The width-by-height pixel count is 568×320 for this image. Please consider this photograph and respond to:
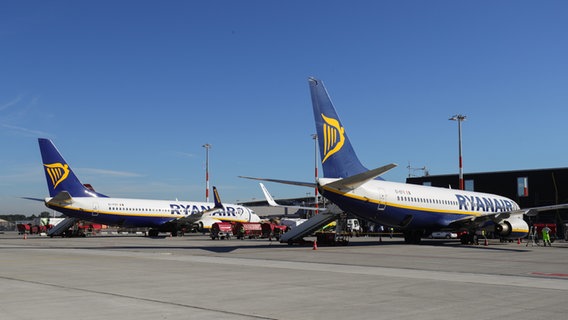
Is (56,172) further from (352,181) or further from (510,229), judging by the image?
(510,229)

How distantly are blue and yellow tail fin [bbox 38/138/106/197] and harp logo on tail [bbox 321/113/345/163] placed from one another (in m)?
28.9

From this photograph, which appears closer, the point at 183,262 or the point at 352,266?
the point at 352,266

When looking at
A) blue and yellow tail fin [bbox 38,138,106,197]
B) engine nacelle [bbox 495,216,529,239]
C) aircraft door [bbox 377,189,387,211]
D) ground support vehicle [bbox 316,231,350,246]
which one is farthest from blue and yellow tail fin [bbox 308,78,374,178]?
blue and yellow tail fin [bbox 38,138,106,197]

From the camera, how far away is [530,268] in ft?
61.7

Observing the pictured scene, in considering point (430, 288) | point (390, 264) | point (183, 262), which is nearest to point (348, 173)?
point (390, 264)

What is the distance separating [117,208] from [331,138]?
30.9m

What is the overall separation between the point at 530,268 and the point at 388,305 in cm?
1089

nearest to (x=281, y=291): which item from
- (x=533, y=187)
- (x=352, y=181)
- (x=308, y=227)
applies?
(x=352, y=181)

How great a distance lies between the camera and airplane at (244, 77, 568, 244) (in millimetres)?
29531

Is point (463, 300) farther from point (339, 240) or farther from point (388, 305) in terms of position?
point (339, 240)

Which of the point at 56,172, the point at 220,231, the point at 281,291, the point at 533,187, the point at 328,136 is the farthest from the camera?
the point at 533,187

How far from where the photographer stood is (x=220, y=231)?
4962cm

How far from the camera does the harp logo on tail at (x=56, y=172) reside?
47.9m

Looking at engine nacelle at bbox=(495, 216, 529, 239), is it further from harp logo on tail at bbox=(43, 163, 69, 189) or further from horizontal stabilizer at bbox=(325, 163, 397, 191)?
harp logo on tail at bbox=(43, 163, 69, 189)
